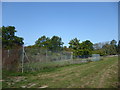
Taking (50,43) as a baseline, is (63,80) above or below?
below

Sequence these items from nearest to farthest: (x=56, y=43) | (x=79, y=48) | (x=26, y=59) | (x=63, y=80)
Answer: (x=63, y=80)
(x=26, y=59)
(x=79, y=48)
(x=56, y=43)

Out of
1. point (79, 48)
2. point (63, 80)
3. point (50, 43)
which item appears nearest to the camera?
point (63, 80)

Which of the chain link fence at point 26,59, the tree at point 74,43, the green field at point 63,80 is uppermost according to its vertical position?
the tree at point 74,43

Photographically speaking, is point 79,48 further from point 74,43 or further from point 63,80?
point 63,80

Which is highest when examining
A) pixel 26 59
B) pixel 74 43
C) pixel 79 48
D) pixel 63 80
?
pixel 74 43

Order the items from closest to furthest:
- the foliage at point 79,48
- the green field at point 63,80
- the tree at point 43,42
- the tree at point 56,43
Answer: the green field at point 63,80 → the foliage at point 79,48 → the tree at point 43,42 → the tree at point 56,43

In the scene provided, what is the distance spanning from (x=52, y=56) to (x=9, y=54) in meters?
4.72

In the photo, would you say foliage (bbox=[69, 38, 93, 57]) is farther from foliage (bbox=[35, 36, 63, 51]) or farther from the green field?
the green field

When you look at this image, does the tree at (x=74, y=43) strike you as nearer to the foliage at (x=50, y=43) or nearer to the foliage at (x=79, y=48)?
the foliage at (x=79, y=48)

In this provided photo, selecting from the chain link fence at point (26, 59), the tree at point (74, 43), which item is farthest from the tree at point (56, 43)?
the chain link fence at point (26, 59)

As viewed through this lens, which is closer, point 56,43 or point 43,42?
point 43,42

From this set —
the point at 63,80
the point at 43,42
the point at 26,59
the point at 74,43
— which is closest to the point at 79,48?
the point at 74,43

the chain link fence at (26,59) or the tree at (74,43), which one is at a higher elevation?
the tree at (74,43)

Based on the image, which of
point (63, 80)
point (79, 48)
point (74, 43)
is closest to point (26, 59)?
point (63, 80)
